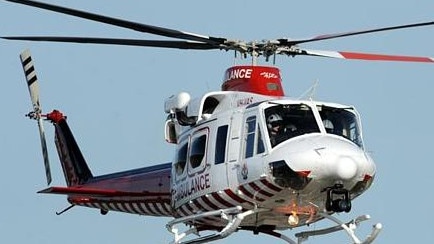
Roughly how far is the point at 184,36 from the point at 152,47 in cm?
110

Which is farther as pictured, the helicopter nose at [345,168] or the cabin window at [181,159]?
the cabin window at [181,159]

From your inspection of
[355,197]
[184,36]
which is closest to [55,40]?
[184,36]

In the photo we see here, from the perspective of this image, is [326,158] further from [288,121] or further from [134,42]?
[134,42]

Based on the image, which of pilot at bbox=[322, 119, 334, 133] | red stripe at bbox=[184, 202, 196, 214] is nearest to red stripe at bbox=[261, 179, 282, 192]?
pilot at bbox=[322, 119, 334, 133]

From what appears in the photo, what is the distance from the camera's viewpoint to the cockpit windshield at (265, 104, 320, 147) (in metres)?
19.8

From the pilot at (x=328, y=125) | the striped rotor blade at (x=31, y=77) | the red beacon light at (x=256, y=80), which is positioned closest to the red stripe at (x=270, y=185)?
the pilot at (x=328, y=125)

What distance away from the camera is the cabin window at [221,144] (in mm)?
20531

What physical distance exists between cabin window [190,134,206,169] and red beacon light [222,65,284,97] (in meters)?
1.21

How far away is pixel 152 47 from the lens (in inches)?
853

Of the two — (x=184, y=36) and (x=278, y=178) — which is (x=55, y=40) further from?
(x=278, y=178)

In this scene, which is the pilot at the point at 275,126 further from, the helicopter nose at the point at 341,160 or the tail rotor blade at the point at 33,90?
the tail rotor blade at the point at 33,90

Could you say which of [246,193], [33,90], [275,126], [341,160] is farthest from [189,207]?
[33,90]

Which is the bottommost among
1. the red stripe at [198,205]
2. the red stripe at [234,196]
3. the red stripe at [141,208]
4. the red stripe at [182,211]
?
the red stripe at [141,208]

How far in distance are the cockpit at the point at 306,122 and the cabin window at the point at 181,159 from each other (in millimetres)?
2234
